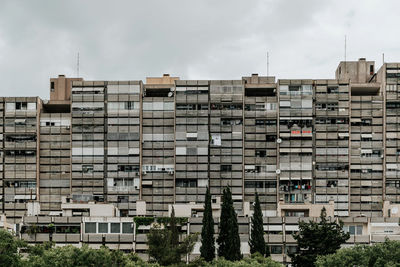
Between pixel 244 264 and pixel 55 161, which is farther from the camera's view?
pixel 55 161

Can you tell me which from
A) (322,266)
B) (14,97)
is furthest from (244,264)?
(14,97)

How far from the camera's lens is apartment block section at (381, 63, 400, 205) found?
10356 cm

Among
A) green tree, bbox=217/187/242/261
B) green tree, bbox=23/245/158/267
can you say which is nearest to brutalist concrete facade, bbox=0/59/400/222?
green tree, bbox=217/187/242/261

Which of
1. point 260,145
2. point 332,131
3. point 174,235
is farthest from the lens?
point 260,145

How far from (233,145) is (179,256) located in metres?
31.9

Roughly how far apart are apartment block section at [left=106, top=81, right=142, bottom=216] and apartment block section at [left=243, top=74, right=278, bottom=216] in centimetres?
1585

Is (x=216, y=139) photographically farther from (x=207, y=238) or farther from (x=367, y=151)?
(x=207, y=238)

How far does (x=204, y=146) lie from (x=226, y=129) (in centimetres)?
411

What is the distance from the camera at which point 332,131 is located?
103 metres

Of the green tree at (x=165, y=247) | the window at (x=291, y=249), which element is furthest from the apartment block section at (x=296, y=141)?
the green tree at (x=165, y=247)

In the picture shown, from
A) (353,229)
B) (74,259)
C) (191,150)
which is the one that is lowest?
(74,259)

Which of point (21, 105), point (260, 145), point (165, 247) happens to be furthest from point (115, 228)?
point (21, 105)

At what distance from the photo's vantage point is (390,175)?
103562mm

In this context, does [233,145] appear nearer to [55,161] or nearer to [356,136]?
[356,136]
